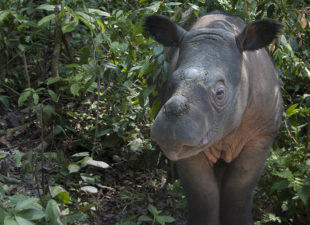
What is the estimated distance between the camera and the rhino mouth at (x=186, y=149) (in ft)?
10.9

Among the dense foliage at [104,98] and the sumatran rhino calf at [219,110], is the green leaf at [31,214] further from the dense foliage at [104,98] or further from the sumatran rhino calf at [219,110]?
the sumatran rhino calf at [219,110]

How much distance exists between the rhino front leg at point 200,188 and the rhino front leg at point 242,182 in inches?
6.8

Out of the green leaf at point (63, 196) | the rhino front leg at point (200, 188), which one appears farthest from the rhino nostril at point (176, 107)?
the green leaf at point (63, 196)

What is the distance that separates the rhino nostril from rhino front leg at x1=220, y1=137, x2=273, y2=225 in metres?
1.44

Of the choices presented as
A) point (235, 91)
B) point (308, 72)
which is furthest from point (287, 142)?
point (235, 91)

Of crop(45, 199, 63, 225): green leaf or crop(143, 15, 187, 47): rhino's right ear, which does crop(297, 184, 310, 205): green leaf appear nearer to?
crop(143, 15, 187, 47): rhino's right ear

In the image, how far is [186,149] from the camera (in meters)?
3.39

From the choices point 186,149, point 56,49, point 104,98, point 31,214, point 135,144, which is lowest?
point 135,144

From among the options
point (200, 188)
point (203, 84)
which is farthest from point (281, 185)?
point (203, 84)

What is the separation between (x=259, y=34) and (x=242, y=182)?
1.41 metres

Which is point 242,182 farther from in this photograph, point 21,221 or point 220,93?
point 21,221

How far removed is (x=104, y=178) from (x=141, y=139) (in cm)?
62

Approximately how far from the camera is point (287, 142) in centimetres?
579

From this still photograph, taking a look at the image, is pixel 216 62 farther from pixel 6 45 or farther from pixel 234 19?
pixel 6 45
